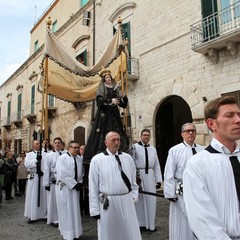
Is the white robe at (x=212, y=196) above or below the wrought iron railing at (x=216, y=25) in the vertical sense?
below

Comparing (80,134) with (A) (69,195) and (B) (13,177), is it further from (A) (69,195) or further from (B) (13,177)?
(A) (69,195)

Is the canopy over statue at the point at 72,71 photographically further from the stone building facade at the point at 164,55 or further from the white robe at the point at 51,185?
the stone building facade at the point at 164,55

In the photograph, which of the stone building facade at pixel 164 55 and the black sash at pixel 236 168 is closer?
the black sash at pixel 236 168

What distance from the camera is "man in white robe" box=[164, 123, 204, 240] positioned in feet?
13.9

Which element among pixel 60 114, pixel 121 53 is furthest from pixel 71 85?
pixel 60 114

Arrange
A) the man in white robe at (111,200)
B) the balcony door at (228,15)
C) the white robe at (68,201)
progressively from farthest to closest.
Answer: the balcony door at (228,15) < the white robe at (68,201) < the man in white robe at (111,200)

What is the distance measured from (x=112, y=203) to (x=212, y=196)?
2262 millimetres

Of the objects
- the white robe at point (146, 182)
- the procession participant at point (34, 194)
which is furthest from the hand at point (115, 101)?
the procession participant at point (34, 194)

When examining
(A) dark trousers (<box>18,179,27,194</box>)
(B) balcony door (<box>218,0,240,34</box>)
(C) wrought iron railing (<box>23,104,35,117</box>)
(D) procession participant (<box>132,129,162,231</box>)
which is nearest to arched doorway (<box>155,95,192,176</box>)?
(B) balcony door (<box>218,0,240,34</box>)

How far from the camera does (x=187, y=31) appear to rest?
32.9ft

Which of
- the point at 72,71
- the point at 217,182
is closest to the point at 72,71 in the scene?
the point at 72,71

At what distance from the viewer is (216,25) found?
9.01 meters

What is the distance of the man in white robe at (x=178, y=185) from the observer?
4.25 meters

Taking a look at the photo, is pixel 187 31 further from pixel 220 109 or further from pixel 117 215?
pixel 220 109
